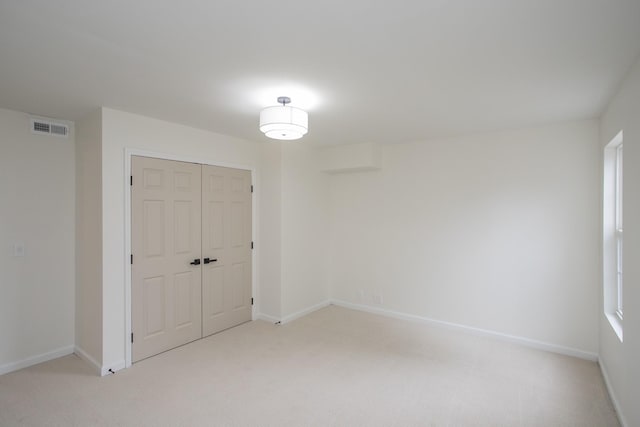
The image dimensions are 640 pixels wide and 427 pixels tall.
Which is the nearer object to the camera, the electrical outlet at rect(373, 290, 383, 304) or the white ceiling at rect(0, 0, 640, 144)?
the white ceiling at rect(0, 0, 640, 144)

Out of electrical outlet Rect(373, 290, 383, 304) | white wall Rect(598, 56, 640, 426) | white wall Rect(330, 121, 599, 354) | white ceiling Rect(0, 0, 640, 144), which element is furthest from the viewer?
electrical outlet Rect(373, 290, 383, 304)

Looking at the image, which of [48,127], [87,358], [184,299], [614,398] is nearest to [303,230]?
[184,299]

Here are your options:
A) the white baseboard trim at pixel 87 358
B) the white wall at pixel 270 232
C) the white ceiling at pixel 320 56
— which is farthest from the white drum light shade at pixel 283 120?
the white baseboard trim at pixel 87 358

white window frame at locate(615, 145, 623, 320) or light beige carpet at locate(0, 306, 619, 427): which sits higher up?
white window frame at locate(615, 145, 623, 320)

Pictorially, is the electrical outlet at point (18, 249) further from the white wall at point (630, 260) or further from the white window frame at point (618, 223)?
the white window frame at point (618, 223)

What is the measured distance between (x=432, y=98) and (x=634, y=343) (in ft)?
6.96

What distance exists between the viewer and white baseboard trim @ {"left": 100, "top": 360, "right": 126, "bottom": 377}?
2988 mm

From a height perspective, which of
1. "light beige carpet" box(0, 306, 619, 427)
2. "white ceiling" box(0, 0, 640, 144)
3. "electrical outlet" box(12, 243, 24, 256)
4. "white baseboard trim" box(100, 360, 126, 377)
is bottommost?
"light beige carpet" box(0, 306, 619, 427)

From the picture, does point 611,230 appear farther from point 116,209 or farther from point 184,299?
point 116,209

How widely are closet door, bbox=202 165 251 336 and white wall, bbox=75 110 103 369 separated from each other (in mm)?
1060

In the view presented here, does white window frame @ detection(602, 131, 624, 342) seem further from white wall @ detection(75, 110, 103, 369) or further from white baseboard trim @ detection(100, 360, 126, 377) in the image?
white wall @ detection(75, 110, 103, 369)

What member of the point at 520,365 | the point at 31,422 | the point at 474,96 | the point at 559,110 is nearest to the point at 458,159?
the point at 559,110

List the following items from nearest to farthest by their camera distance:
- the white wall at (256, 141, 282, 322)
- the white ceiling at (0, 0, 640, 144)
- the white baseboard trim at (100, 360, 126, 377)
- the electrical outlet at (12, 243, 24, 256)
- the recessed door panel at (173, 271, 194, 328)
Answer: the white ceiling at (0, 0, 640, 144)
the white baseboard trim at (100, 360, 126, 377)
the electrical outlet at (12, 243, 24, 256)
the recessed door panel at (173, 271, 194, 328)
the white wall at (256, 141, 282, 322)

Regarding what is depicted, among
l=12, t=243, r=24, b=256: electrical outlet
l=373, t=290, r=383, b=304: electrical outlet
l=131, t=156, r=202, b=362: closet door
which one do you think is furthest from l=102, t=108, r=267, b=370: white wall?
l=373, t=290, r=383, b=304: electrical outlet
